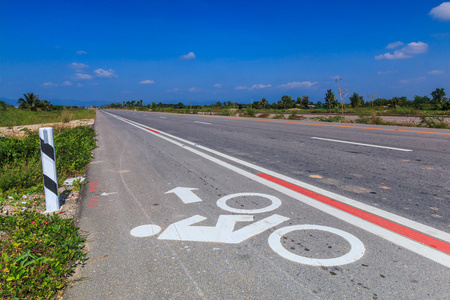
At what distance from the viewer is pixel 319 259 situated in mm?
1966

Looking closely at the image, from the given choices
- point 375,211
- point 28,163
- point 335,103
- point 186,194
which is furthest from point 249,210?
point 335,103

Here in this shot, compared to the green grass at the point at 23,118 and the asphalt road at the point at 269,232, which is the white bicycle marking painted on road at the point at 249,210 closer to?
the asphalt road at the point at 269,232

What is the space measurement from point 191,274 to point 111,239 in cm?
94

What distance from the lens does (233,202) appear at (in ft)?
10.4

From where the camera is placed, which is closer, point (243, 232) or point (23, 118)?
point (243, 232)

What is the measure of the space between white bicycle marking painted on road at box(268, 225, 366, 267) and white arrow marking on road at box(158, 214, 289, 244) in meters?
0.16

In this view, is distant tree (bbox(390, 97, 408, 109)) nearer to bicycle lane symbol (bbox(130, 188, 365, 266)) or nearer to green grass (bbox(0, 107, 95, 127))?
green grass (bbox(0, 107, 95, 127))

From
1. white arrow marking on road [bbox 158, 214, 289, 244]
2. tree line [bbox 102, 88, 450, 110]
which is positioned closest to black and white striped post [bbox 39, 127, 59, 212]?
white arrow marking on road [bbox 158, 214, 289, 244]

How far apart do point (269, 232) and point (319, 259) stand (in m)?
0.53

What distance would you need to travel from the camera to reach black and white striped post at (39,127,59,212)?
3.02m

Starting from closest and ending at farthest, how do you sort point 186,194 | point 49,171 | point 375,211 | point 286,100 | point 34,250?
point 34,250 < point 375,211 < point 49,171 < point 186,194 < point 286,100

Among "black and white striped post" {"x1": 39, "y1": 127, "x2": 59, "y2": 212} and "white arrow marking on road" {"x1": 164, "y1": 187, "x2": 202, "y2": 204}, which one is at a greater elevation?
"black and white striped post" {"x1": 39, "y1": 127, "x2": 59, "y2": 212}

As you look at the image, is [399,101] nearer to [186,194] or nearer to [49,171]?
[186,194]

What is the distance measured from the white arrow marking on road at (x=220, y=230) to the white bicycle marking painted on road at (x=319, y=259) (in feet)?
0.54
